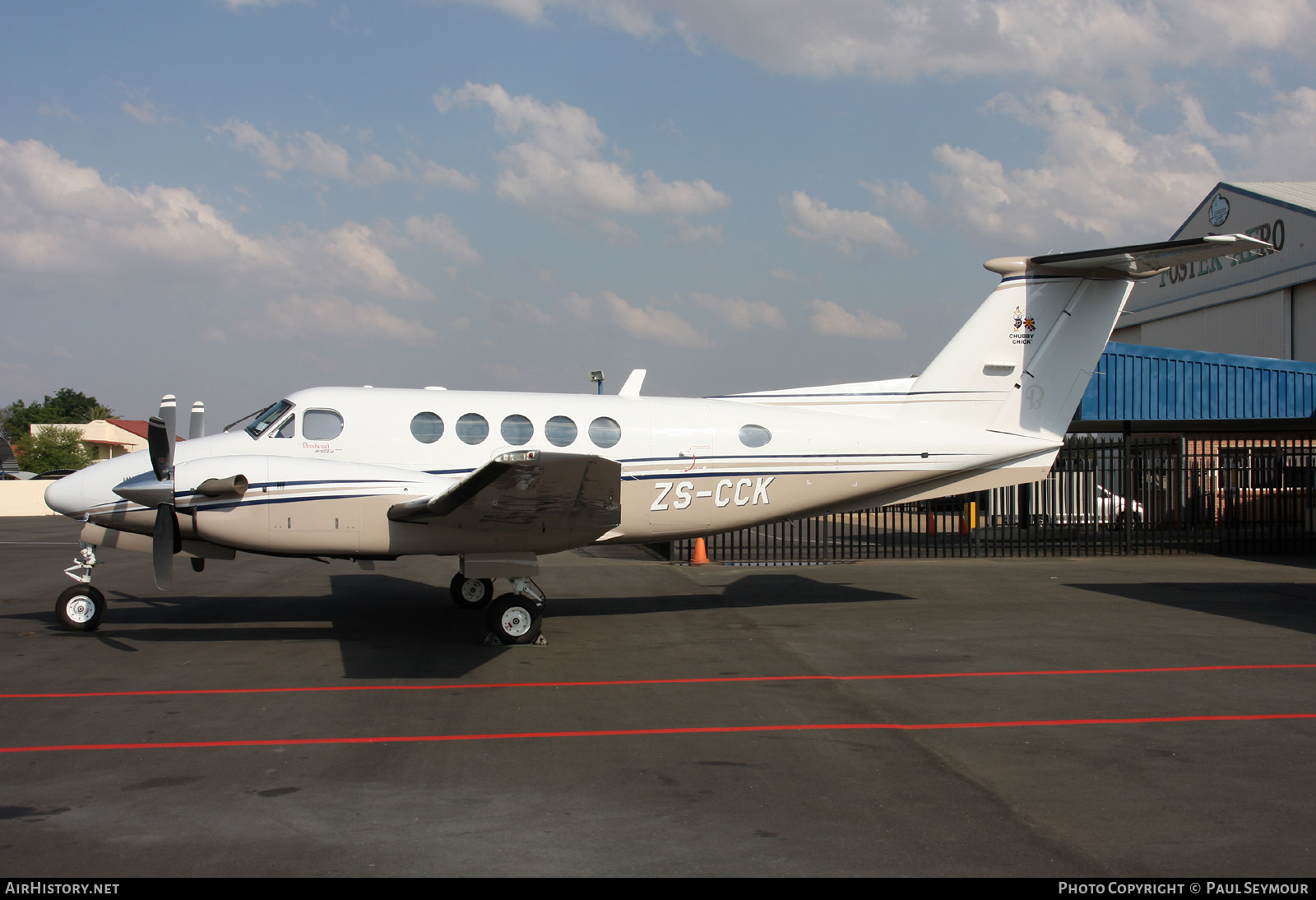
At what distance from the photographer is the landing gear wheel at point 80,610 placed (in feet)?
32.1

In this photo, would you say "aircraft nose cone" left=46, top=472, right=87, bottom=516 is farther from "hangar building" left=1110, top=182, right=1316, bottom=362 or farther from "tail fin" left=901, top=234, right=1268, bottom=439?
"hangar building" left=1110, top=182, right=1316, bottom=362

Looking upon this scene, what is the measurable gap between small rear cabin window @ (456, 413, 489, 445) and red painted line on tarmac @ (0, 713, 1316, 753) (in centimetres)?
445

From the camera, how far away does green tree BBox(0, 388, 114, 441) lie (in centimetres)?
8341

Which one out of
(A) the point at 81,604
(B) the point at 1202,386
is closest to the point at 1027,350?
(A) the point at 81,604

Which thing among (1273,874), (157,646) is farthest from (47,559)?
(1273,874)

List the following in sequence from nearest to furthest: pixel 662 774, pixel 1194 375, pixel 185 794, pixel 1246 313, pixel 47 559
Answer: pixel 185 794
pixel 662 774
pixel 47 559
pixel 1194 375
pixel 1246 313

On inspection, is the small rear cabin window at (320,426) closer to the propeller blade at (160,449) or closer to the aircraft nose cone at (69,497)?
the propeller blade at (160,449)

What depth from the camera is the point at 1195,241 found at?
33.7 feet

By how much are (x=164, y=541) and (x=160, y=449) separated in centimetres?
98

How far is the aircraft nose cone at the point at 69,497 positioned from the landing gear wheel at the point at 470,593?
4.41 meters

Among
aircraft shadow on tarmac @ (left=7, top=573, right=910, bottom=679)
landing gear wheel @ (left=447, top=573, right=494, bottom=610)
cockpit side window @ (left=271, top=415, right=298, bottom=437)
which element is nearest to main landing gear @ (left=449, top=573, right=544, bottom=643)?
aircraft shadow on tarmac @ (left=7, top=573, right=910, bottom=679)
